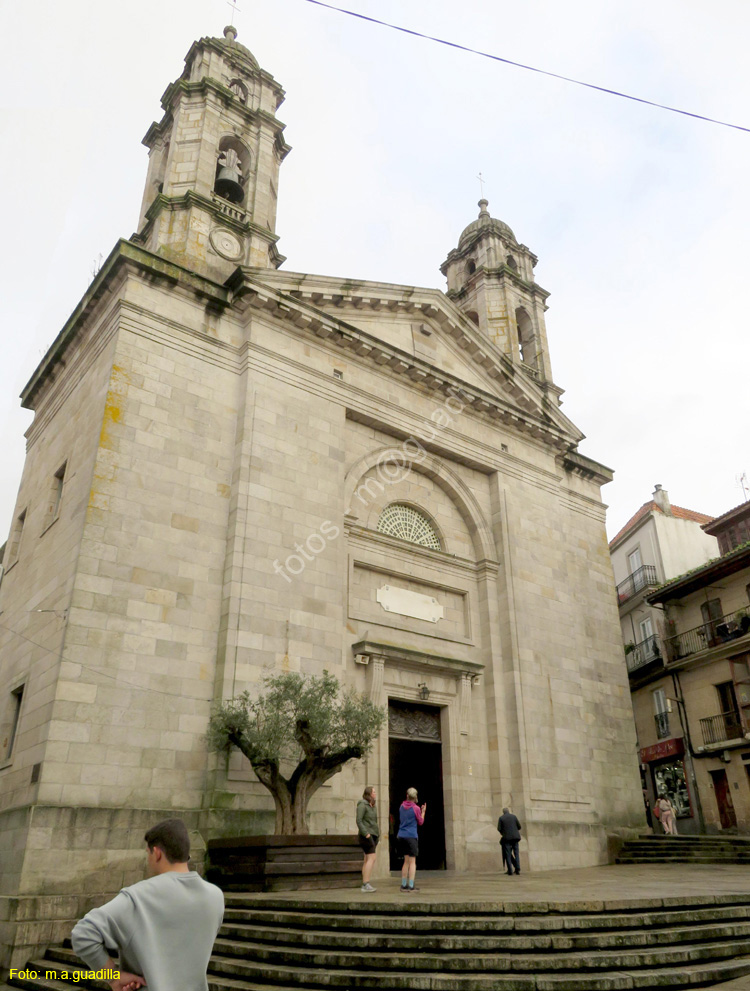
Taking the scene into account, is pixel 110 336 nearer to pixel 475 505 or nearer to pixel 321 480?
pixel 321 480

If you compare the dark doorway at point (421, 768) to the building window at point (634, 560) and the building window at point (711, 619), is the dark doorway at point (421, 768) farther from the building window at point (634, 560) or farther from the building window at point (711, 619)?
the building window at point (634, 560)

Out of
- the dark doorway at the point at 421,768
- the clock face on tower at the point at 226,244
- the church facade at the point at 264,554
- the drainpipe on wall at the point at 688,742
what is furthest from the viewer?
the drainpipe on wall at the point at 688,742

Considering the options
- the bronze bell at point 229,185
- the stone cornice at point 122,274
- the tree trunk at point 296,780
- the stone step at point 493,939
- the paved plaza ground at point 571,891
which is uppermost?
the bronze bell at point 229,185

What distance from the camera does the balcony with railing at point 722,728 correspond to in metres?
24.7

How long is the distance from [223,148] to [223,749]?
15.2m

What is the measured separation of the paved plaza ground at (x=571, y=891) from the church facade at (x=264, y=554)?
2419 mm

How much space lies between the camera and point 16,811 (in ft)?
35.6

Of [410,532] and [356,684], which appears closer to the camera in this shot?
[356,684]

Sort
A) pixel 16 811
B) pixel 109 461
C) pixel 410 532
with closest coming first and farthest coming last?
pixel 16 811 → pixel 109 461 → pixel 410 532

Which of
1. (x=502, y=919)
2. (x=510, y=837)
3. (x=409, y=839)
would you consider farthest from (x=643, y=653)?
(x=502, y=919)

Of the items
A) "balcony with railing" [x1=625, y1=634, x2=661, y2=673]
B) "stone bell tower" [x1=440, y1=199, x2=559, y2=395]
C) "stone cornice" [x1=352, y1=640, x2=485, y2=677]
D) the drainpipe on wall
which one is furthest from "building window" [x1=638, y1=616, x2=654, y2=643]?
"stone cornice" [x1=352, y1=640, x2=485, y2=677]

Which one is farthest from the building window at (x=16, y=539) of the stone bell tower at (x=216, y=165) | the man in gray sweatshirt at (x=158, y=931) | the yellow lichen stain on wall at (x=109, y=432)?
the man in gray sweatshirt at (x=158, y=931)

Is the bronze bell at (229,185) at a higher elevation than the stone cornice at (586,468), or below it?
higher

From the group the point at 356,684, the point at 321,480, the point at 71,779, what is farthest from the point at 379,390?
the point at 71,779
